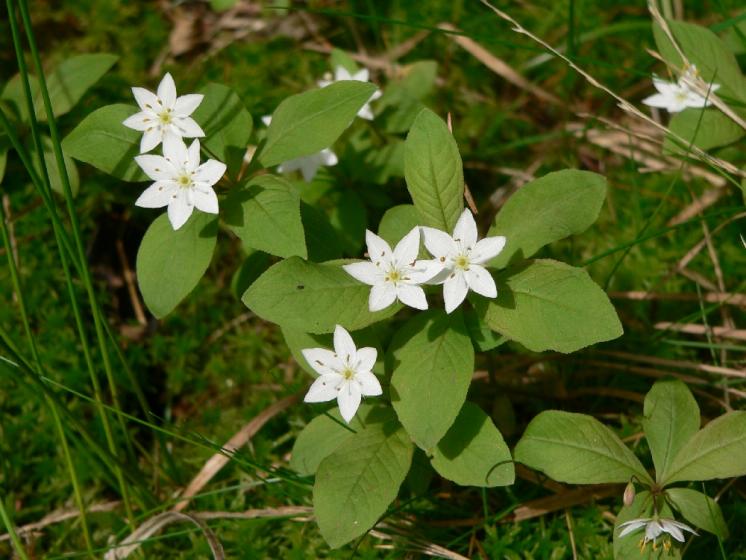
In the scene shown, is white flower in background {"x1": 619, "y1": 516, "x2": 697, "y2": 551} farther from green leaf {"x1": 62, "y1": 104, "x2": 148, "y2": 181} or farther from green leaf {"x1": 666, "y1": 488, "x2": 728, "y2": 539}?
green leaf {"x1": 62, "y1": 104, "x2": 148, "y2": 181}

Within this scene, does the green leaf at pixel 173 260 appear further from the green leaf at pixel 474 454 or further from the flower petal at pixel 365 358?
the green leaf at pixel 474 454

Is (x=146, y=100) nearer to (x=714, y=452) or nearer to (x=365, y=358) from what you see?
(x=365, y=358)

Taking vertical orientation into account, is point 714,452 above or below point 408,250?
below

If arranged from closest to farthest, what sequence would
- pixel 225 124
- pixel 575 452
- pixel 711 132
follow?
pixel 575 452 → pixel 225 124 → pixel 711 132

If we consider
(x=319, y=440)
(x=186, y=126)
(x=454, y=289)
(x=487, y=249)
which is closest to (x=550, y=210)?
(x=487, y=249)

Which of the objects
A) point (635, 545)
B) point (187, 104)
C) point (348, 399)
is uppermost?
point (187, 104)

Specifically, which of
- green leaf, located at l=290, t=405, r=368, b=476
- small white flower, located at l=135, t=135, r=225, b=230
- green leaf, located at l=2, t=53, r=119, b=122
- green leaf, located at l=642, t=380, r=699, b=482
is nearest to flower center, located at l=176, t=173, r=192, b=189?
small white flower, located at l=135, t=135, r=225, b=230
